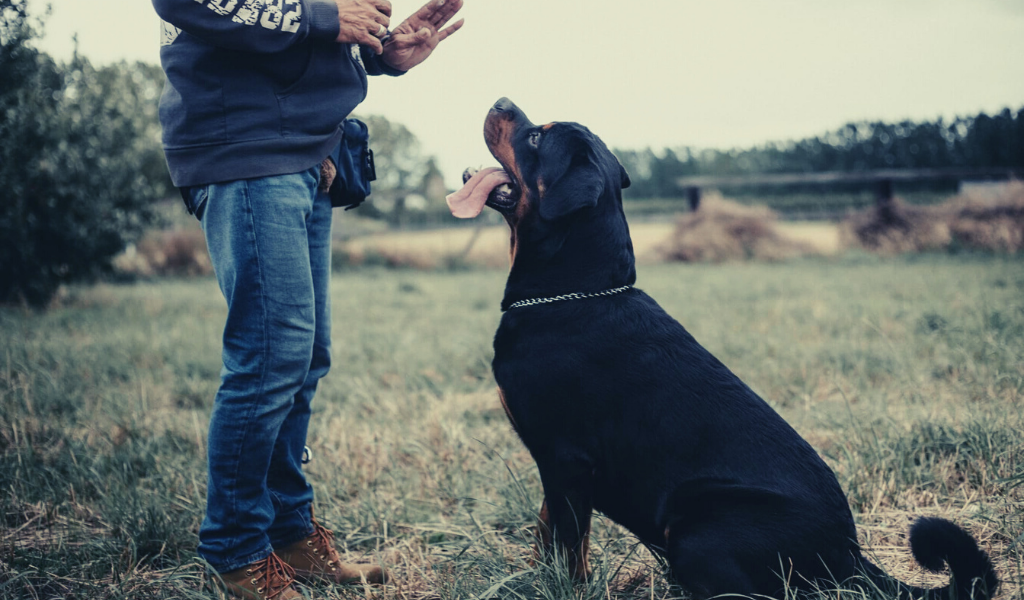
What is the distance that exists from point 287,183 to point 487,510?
1.48 metres

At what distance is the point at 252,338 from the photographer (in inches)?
69.9

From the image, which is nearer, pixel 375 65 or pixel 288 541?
pixel 288 541

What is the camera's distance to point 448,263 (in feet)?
42.7

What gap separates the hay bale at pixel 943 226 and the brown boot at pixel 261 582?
1203 centimetres

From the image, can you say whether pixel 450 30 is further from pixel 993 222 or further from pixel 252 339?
pixel 993 222

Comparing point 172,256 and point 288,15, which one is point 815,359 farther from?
point 172,256

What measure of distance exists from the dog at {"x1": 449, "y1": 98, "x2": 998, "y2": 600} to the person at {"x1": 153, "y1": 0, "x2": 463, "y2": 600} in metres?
0.61

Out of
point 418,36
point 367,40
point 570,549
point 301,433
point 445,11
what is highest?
point 445,11

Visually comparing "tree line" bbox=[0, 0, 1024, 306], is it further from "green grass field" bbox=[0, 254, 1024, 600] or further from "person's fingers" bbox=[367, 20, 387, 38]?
"person's fingers" bbox=[367, 20, 387, 38]

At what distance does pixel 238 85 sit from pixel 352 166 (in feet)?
1.58

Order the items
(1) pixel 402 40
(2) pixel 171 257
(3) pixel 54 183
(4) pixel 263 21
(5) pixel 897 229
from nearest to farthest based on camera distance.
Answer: (4) pixel 263 21 < (1) pixel 402 40 < (3) pixel 54 183 < (5) pixel 897 229 < (2) pixel 171 257

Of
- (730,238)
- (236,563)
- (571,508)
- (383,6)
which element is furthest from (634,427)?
(730,238)

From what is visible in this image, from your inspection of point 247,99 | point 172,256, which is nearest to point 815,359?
point 247,99

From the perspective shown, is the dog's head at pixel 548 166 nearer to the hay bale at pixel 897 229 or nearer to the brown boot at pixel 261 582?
the brown boot at pixel 261 582
